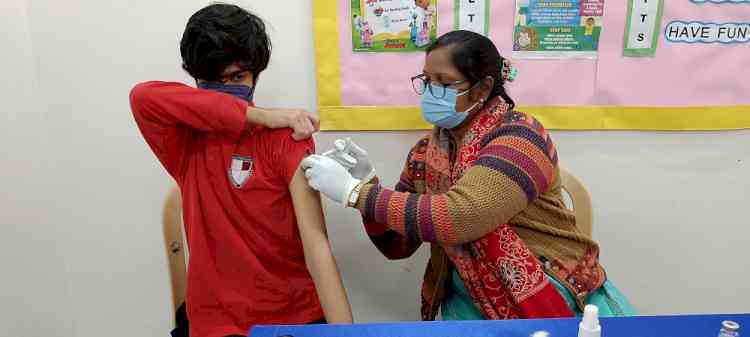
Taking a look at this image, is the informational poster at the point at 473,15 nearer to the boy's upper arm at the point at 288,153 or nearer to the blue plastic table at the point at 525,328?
the boy's upper arm at the point at 288,153

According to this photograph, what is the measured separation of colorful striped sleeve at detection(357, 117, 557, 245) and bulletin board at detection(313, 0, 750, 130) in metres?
0.40

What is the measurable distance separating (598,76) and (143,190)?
56.3 inches

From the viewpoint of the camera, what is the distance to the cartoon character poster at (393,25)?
1.40 m

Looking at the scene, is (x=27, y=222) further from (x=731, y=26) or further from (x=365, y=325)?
(x=731, y=26)

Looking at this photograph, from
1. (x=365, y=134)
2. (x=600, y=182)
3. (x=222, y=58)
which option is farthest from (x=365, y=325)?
(x=600, y=182)

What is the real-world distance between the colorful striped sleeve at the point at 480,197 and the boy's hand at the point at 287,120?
189 mm

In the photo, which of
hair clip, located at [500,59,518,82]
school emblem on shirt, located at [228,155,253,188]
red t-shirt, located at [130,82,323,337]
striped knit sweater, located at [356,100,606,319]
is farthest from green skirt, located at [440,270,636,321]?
school emblem on shirt, located at [228,155,253,188]

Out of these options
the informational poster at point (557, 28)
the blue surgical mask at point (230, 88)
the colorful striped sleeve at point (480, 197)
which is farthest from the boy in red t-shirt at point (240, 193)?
the informational poster at point (557, 28)

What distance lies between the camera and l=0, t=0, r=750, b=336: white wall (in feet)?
4.74

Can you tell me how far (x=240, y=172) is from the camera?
1.16m

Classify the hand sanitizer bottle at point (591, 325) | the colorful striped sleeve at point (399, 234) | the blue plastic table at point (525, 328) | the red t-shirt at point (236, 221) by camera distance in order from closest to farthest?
the hand sanitizer bottle at point (591, 325) → the blue plastic table at point (525, 328) → the red t-shirt at point (236, 221) → the colorful striped sleeve at point (399, 234)

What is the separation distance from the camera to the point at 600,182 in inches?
61.1

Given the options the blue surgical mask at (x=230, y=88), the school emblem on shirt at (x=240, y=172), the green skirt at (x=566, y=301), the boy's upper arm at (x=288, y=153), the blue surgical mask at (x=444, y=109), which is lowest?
the green skirt at (x=566, y=301)

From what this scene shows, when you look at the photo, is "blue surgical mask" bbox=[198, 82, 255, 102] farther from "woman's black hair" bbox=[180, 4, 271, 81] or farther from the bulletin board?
the bulletin board
